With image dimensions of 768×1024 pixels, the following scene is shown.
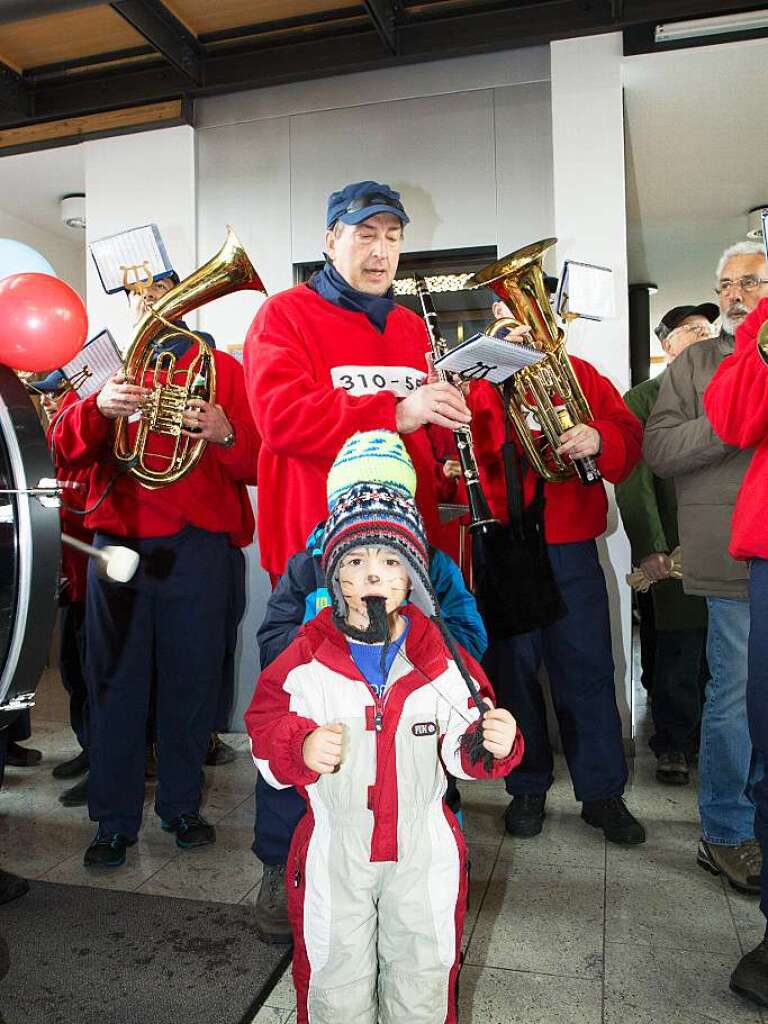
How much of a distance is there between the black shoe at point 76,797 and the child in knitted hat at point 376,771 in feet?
5.94

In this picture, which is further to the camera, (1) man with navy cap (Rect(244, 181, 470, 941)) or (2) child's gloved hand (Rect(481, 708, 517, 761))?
(1) man with navy cap (Rect(244, 181, 470, 941))

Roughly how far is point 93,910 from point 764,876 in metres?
1.57

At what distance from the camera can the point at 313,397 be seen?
1833mm

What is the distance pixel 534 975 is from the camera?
6.12 ft

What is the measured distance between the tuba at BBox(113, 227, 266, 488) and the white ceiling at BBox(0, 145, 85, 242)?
2672 millimetres

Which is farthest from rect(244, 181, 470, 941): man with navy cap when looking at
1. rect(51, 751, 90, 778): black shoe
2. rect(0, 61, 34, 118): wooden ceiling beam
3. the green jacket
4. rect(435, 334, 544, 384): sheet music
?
rect(0, 61, 34, 118): wooden ceiling beam

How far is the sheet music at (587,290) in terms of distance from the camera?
2.66 meters

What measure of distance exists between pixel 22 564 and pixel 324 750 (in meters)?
0.53

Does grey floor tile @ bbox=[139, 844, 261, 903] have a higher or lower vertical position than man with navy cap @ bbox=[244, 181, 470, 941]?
lower

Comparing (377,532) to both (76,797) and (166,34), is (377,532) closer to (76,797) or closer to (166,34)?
(76,797)

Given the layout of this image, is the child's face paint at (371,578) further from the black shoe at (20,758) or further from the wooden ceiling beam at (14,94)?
the wooden ceiling beam at (14,94)

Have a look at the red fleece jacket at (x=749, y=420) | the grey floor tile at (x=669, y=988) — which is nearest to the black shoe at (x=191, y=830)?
the grey floor tile at (x=669, y=988)

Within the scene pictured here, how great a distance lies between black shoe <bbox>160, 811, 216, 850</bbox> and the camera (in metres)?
2.59

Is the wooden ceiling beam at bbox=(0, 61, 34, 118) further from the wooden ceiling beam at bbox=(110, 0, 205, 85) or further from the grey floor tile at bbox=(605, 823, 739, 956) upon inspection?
the grey floor tile at bbox=(605, 823, 739, 956)
